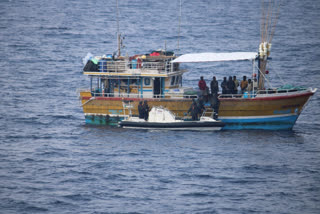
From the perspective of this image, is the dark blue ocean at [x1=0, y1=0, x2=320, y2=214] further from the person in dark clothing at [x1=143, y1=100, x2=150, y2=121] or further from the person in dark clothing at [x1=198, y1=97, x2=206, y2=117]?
the person in dark clothing at [x1=198, y1=97, x2=206, y2=117]

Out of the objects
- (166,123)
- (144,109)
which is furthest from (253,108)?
(144,109)

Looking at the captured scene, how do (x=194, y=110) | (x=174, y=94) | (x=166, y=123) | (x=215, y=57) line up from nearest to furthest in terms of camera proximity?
(x=194, y=110) < (x=166, y=123) < (x=215, y=57) < (x=174, y=94)

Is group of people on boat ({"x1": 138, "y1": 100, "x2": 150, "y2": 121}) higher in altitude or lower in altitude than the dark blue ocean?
higher

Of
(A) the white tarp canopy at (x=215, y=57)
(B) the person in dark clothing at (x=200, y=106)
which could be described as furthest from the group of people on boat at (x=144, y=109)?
(A) the white tarp canopy at (x=215, y=57)

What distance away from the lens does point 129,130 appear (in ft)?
168

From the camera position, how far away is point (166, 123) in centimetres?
5034

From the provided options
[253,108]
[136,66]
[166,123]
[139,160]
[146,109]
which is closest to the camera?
[139,160]

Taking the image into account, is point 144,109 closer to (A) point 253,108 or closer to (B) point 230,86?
(B) point 230,86

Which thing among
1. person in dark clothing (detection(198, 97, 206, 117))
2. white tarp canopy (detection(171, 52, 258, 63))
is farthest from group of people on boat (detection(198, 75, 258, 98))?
white tarp canopy (detection(171, 52, 258, 63))

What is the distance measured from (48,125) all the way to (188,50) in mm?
45935

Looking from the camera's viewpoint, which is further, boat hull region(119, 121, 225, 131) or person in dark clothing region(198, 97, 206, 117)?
person in dark clothing region(198, 97, 206, 117)

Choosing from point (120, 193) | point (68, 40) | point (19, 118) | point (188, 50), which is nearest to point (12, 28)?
point (68, 40)

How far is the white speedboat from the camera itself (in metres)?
49.8

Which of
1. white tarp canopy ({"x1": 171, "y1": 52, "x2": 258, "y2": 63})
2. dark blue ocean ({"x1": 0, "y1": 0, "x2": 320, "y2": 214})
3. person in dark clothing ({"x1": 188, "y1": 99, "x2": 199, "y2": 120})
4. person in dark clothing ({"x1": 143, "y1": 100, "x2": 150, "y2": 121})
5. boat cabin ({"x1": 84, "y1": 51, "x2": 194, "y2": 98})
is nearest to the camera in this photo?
dark blue ocean ({"x1": 0, "y1": 0, "x2": 320, "y2": 214})
